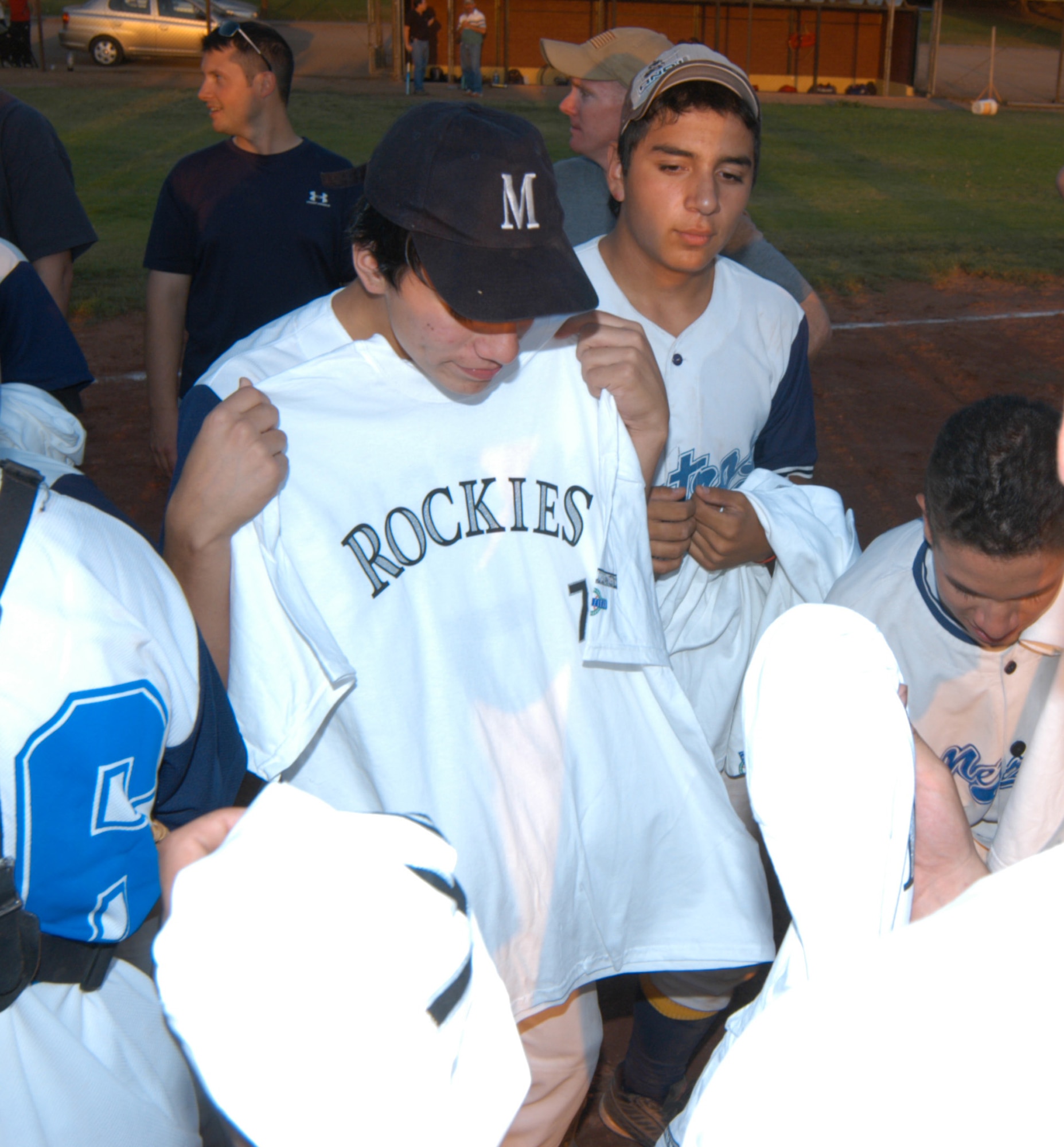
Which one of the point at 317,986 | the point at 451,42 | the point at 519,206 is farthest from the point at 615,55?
the point at 451,42

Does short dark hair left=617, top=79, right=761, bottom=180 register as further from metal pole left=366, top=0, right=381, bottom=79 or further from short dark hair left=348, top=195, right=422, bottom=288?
metal pole left=366, top=0, right=381, bottom=79

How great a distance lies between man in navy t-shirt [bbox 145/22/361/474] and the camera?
3.70 m

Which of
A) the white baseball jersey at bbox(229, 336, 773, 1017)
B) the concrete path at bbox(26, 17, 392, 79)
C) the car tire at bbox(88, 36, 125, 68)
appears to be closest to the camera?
the white baseball jersey at bbox(229, 336, 773, 1017)

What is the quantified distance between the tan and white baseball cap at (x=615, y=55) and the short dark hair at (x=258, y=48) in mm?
1010

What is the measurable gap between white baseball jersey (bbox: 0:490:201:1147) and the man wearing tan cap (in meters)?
2.48

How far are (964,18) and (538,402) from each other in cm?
3539

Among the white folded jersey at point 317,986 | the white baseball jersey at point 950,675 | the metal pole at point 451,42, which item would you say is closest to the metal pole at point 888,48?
the metal pole at point 451,42

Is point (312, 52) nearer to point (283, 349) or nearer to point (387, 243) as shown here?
point (283, 349)

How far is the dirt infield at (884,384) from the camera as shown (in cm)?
582

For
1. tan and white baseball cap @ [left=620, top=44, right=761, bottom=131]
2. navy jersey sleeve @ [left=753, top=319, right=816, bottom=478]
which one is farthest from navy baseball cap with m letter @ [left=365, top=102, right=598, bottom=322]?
navy jersey sleeve @ [left=753, top=319, right=816, bottom=478]

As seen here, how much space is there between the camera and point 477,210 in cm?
158

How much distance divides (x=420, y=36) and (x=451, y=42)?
0.72m

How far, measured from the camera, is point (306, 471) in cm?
174

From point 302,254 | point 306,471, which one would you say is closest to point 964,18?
point 302,254
